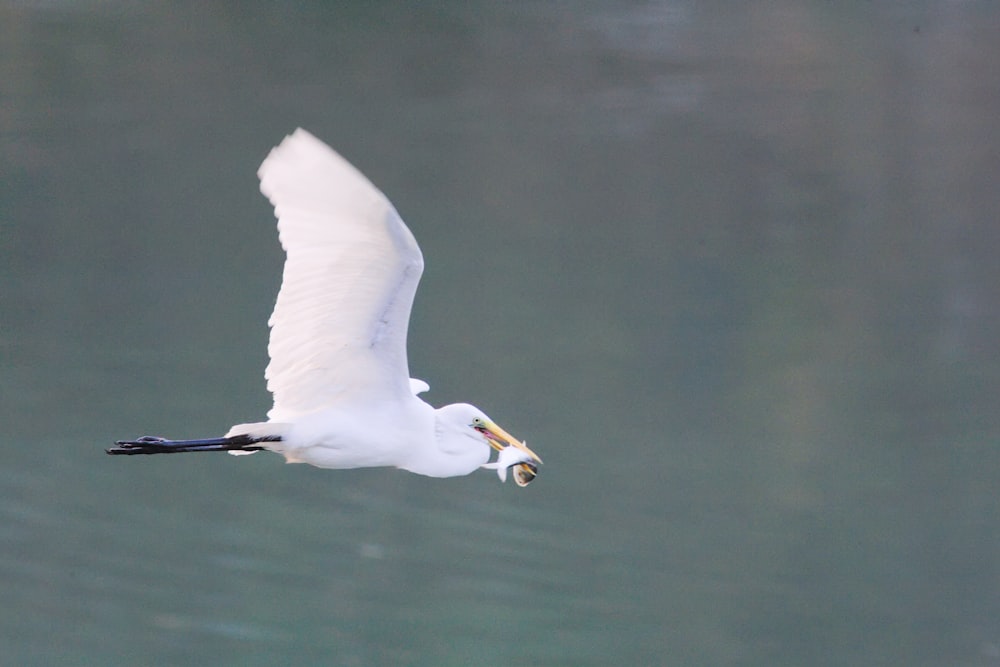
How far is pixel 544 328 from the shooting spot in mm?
9312

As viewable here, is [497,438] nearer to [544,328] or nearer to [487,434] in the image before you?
[487,434]

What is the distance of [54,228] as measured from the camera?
32.5 feet

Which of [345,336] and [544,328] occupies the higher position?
[544,328]

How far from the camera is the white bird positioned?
372 centimetres

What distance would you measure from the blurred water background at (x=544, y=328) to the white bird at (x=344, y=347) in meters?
2.77

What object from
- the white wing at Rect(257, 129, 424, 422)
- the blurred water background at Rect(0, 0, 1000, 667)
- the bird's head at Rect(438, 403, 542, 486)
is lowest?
the bird's head at Rect(438, 403, 542, 486)

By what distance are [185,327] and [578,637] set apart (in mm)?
3228

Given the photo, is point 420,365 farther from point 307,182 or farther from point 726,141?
point 307,182

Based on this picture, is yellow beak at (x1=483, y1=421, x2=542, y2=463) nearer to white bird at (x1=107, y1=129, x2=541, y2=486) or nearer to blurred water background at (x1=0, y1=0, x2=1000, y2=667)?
white bird at (x1=107, y1=129, x2=541, y2=486)

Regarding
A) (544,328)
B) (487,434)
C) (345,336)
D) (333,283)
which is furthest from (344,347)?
(544,328)

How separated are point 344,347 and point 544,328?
5292mm

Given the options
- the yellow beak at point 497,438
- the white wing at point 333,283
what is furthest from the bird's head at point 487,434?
the white wing at point 333,283

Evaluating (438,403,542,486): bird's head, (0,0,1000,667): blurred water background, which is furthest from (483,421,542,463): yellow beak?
(0,0,1000,667): blurred water background

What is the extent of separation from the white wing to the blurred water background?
2948 millimetres
